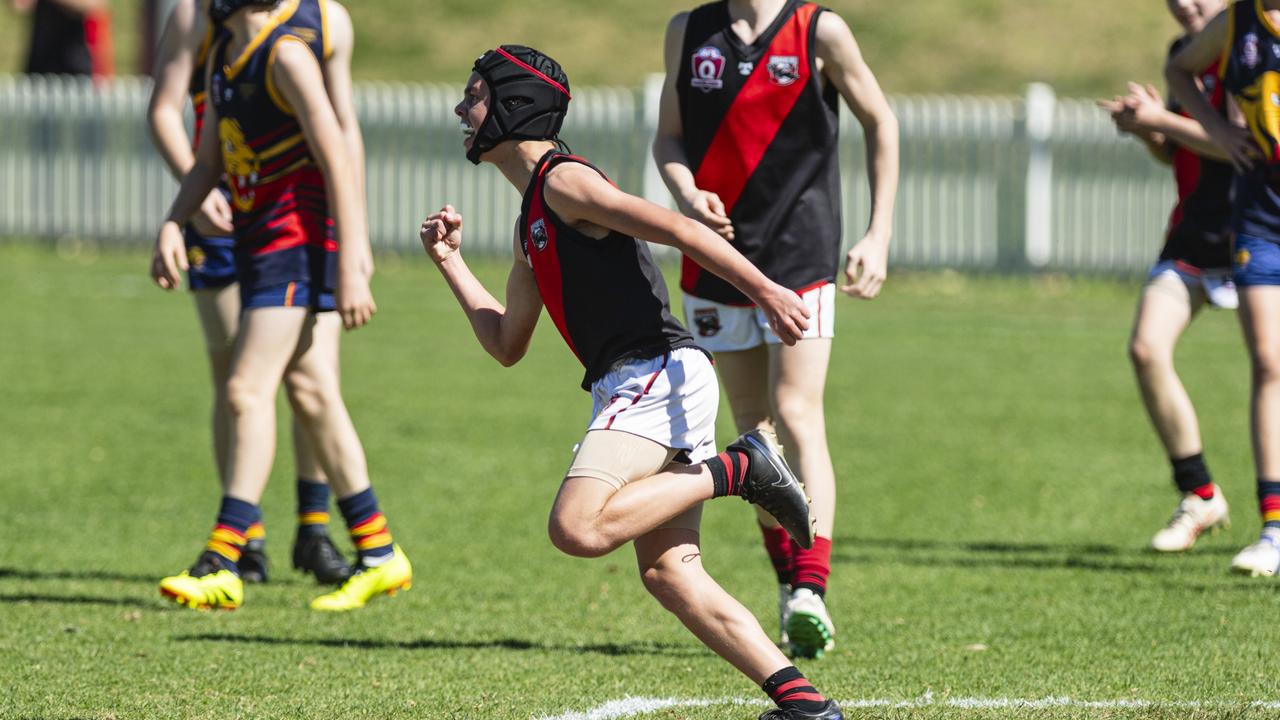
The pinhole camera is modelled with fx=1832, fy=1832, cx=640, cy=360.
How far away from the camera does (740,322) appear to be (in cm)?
597

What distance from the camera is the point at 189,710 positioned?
192 inches

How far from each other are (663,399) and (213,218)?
118 inches

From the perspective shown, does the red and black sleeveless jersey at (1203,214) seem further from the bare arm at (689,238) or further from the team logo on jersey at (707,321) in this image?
the bare arm at (689,238)

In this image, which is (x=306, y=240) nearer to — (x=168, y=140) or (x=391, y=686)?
(x=168, y=140)

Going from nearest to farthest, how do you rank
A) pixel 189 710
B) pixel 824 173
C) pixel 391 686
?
pixel 189 710 < pixel 391 686 < pixel 824 173

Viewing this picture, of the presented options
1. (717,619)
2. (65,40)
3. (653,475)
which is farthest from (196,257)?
(65,40)

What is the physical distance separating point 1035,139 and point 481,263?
6511mm

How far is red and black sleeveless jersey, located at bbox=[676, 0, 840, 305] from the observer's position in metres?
5.85

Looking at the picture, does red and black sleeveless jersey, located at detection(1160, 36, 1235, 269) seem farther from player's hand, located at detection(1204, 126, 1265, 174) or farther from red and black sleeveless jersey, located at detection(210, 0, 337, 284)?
red and black sleeveless jersey, located at detection(210, 0, 337, 284)

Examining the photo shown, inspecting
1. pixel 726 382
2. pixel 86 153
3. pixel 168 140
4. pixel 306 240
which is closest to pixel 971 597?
pixel 726 382

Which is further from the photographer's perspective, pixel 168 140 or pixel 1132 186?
pixel 1132 186

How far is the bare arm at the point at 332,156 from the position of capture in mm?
6352

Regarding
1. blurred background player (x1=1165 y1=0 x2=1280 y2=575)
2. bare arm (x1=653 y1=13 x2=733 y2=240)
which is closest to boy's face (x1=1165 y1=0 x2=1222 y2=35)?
blurred background player (x1=1165 y1=0 x2=1280 y2=575)

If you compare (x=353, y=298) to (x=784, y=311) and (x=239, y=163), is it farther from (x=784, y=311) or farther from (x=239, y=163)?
(x=784, y=311)
